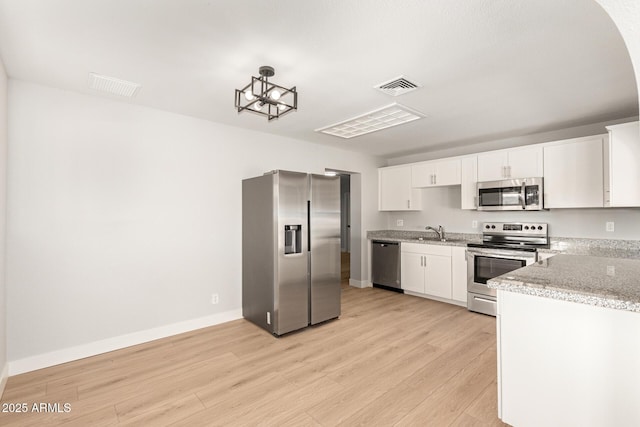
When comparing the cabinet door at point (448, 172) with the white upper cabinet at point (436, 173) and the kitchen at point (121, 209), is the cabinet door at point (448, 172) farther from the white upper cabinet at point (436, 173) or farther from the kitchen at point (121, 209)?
the kitchen at point (121, 209)

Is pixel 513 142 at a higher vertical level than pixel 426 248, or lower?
higher

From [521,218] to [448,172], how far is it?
47.7 inches

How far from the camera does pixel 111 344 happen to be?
9.66 feet

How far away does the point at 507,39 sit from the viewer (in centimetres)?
194

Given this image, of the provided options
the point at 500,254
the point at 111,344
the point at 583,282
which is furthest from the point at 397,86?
the point at 111,344

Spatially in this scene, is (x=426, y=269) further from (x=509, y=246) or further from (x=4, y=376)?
(x=4, y=376)

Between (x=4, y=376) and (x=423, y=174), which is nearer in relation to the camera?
(x=4, y=376)

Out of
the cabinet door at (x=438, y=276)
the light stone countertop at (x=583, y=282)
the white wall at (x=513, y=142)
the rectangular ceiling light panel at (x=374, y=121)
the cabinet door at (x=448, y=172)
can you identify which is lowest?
the cabinet door at (x=438, y=276)

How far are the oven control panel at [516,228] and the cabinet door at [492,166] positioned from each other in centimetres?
70

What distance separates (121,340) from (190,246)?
1.13 meters

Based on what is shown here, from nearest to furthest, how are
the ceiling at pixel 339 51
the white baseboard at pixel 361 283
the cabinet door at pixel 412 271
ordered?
1. the ceiling at pixel 339 51
2. the cabinet door at pixel 412 271
3. the white baseboard at pixel 361 283

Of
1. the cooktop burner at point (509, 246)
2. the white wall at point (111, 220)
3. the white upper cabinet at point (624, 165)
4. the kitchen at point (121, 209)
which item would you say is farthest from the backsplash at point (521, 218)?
the white wall at point (111, 220)

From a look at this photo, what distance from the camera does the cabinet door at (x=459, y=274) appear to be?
4.23 meters

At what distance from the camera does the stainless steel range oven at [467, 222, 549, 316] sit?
378 cm
